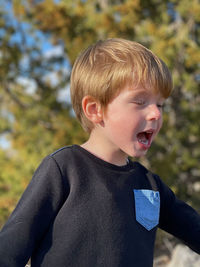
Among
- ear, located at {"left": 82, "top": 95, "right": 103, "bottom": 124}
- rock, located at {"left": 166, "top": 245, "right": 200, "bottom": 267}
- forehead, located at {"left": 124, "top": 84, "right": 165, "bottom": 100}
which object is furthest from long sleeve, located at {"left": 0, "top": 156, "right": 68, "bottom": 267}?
rock, located at {"left": 166, "top": 245, "right": 200, "bottom": 267}

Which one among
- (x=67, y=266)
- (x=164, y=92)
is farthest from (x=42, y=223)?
(x=164, y=92)

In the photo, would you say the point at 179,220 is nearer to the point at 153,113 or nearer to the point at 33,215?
the point at 153,113

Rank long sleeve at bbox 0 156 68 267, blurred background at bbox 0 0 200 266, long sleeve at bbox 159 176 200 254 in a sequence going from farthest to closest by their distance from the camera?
blurred background at bbox 0 0 200 266, long sleeve at bbox 159 176 200 254, long sleeve at bbox 0 156 68 267

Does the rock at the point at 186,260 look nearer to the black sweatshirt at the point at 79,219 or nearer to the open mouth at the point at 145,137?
the black sweatshirt at the point at 79,219

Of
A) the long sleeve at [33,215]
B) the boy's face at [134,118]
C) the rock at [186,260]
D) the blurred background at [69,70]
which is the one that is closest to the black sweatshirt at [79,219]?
the long sleeve at [33,215]

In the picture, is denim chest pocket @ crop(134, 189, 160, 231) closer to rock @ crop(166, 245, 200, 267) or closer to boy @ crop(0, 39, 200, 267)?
boy @ crop(0, 39, 200, 267)

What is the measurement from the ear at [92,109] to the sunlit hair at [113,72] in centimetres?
2

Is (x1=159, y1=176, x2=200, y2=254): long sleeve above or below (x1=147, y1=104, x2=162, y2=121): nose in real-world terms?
below

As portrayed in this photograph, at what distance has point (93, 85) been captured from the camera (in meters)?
1.35

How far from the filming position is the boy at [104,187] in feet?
3.86

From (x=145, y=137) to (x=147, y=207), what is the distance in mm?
268

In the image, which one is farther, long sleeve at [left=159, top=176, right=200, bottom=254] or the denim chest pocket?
long sleeve at [left=159, top=176, right=200, bottom=254]

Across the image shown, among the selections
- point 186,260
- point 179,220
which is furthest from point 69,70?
point 179,220

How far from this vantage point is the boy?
118 centimetres
